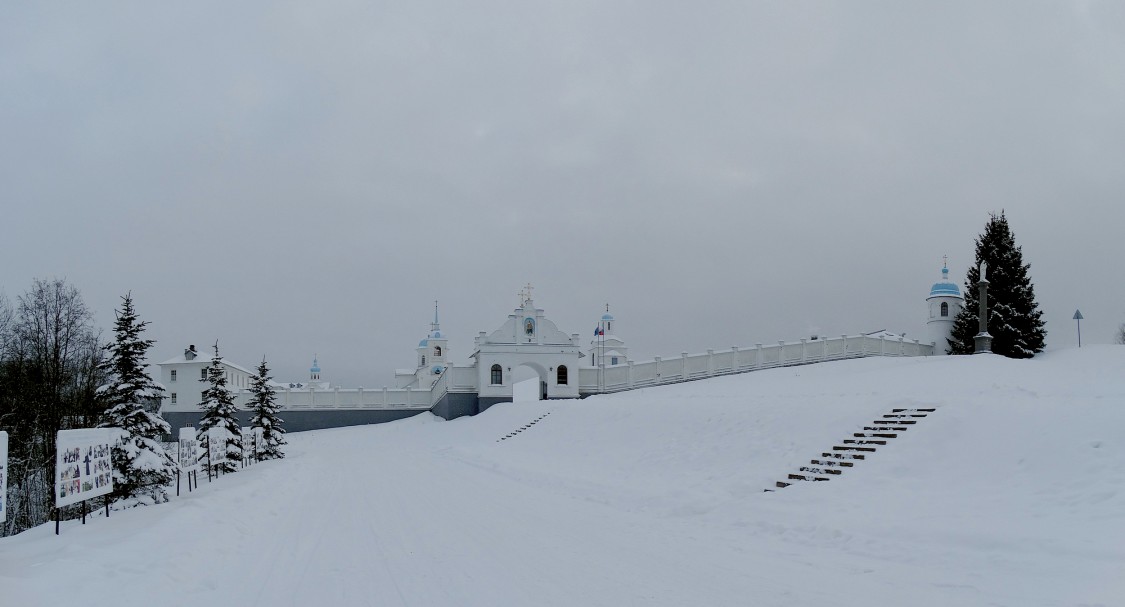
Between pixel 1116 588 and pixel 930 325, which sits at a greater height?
pixel 930 325

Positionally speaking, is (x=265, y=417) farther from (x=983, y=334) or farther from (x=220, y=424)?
(x=983, y=334)

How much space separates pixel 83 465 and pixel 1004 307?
145ft

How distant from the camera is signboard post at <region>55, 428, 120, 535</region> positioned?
11422 mm

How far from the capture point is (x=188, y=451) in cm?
1803

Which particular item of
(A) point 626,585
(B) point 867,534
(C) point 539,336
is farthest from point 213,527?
(C) point 539,336

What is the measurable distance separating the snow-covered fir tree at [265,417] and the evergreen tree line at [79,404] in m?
0.04

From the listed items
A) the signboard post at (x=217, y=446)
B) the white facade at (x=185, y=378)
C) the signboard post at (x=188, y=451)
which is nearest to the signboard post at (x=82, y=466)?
the signboard post at (x=188, y=451)

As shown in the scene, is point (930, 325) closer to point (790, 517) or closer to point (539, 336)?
point (539, 336)

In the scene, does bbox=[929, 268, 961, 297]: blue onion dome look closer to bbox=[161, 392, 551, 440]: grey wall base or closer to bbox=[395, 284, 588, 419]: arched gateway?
bbox=[395, 284, 588, 419]: arched gateway

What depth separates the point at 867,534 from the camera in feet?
32.7

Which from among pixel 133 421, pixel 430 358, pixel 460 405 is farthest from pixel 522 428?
pixel 430 358

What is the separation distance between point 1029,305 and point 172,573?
152 ft

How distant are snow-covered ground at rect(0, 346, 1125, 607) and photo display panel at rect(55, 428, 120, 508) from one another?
2.24 feet

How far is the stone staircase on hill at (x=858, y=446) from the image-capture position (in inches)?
550
